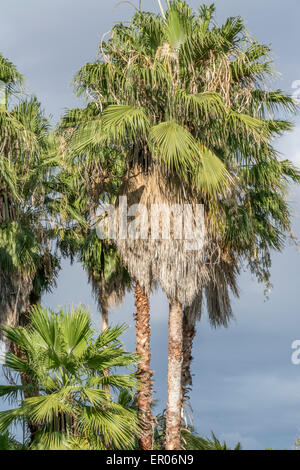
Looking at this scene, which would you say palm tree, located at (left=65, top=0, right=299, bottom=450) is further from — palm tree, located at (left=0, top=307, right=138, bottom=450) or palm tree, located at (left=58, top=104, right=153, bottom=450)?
palm tree, located at (left=0, top=307, right=138, bottom=450)

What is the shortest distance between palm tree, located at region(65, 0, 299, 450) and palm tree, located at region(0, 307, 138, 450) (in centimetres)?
227

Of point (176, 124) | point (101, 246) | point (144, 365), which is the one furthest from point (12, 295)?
point (176, 124)

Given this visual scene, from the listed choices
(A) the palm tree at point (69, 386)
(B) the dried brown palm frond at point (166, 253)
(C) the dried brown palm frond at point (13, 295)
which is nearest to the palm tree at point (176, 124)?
(B) the dried brown palm frond at point (166, 253)

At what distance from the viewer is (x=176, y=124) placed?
17.2m

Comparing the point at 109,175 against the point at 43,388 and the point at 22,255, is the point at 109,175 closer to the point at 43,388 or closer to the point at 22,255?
the point at 22,255

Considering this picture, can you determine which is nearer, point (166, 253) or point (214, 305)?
point (166, 253)

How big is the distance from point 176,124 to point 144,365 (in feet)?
19.2

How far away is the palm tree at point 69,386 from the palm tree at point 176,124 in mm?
2274

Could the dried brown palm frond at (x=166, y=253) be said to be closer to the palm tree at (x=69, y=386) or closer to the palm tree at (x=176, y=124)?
the palm tree at (x=176, y=124)

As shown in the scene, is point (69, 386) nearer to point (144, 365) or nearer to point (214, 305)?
point (144, 365)

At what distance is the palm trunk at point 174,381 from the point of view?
18.0m

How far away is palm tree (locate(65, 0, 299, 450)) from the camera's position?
680 inches

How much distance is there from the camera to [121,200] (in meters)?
18.7
